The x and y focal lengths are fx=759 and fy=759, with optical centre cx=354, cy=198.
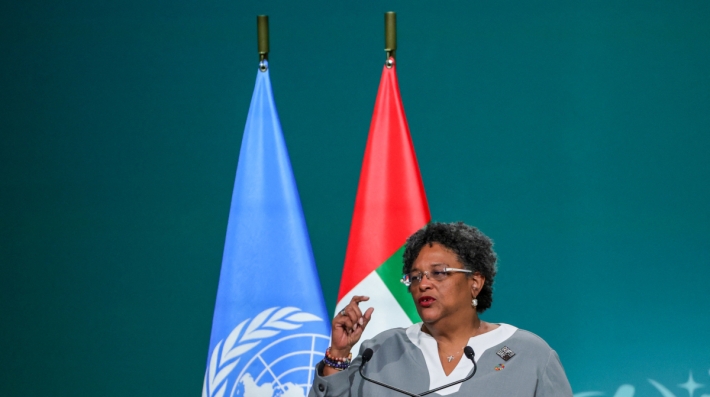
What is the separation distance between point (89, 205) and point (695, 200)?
2.30 m

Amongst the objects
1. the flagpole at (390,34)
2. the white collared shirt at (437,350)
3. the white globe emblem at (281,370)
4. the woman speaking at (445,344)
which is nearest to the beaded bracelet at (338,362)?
the woman speaking at (445,344)

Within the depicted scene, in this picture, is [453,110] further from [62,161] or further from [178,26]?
[62,161]

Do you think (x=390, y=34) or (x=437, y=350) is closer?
(x=437, y=350)

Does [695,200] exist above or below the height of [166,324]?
above

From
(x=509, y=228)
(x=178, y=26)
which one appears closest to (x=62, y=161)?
(x=178, y=26)

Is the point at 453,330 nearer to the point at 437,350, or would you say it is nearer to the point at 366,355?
the point at 437,350

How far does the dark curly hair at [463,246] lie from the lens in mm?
1739

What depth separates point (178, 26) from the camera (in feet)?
9.69

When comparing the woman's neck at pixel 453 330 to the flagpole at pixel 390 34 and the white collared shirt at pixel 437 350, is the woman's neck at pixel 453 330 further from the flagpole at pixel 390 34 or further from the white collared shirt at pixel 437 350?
the flagpole at pixel 390 34

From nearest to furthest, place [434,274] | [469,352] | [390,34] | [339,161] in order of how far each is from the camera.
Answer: [469,352] < [434,274] < [390,34] < [339,161]

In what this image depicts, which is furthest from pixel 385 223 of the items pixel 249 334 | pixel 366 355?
pixel 366 355

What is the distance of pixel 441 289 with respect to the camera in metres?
1.70

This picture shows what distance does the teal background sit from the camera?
2807 millimetres

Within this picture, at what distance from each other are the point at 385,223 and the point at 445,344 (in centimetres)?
79
